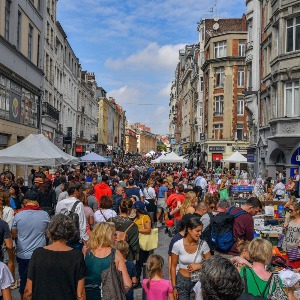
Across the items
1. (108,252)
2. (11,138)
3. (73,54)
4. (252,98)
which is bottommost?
(108,252)

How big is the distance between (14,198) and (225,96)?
130 ft

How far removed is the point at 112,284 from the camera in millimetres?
4527

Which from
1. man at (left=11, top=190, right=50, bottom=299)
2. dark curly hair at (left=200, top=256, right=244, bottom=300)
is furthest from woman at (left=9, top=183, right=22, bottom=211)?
dark curly hair at (left=200, top=256, right=244, bottom=300)

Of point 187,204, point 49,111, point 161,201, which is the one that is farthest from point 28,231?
point 49,111

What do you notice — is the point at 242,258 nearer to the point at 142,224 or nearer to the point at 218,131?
the point at 142,224

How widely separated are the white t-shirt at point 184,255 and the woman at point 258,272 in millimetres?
1157

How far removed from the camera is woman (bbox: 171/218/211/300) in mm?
5578

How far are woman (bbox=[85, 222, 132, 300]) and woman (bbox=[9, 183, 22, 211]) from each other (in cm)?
541

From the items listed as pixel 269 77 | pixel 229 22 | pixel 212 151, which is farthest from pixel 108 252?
pixel 229 22

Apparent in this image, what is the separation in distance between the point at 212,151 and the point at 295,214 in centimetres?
4171

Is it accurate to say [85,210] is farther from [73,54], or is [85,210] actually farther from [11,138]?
[73,54]

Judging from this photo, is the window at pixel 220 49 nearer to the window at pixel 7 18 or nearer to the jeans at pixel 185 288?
the window at pixel 7 18

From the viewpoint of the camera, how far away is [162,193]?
15297 mm

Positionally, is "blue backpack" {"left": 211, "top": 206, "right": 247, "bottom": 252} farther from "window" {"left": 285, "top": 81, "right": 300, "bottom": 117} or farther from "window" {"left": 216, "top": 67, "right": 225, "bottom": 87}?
"window" {"left": 216, "top": 67, "right": 225, "bottom": 87}
